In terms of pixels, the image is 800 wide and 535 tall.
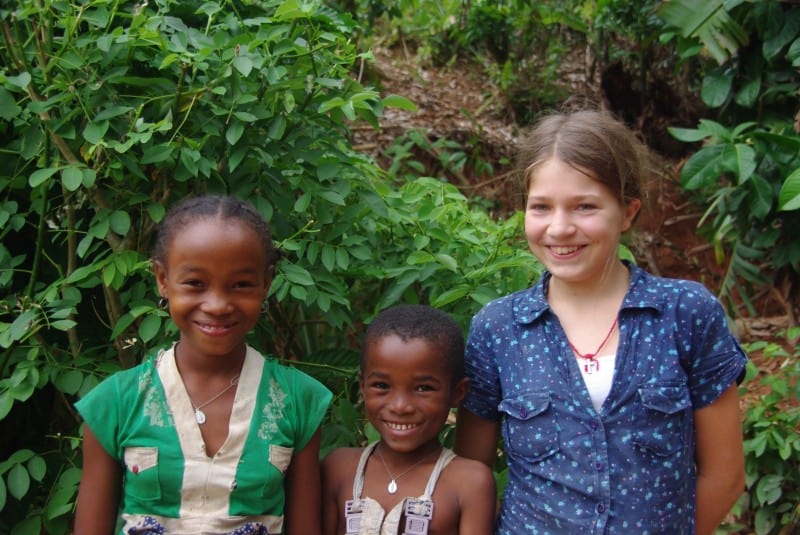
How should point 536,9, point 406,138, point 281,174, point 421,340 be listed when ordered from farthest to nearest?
point 536,9
point 406,138
point 281,174
point 421,340

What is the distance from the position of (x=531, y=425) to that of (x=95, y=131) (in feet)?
4.51

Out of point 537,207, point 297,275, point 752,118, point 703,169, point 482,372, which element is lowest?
point 482,372

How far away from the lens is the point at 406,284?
103 inches

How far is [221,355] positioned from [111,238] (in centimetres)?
67

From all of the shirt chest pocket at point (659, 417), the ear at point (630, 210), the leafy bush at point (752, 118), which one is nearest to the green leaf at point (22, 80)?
the ear at point (630, 210)

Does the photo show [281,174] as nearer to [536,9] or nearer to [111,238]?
[111,238]

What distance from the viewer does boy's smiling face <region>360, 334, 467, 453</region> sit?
218 centimetres

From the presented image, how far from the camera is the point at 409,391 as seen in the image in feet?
7.21

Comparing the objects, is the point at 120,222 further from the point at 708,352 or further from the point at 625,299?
the point at 708,352

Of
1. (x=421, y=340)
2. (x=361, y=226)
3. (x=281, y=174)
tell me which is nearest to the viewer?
(x=421, y=340)

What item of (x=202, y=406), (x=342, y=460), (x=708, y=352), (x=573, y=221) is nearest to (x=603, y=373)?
(x=708, y=352)

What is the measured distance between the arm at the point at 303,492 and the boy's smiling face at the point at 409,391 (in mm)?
192

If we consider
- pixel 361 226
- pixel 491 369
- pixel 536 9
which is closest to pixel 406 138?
pixel 536 9

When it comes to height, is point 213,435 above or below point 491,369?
below
